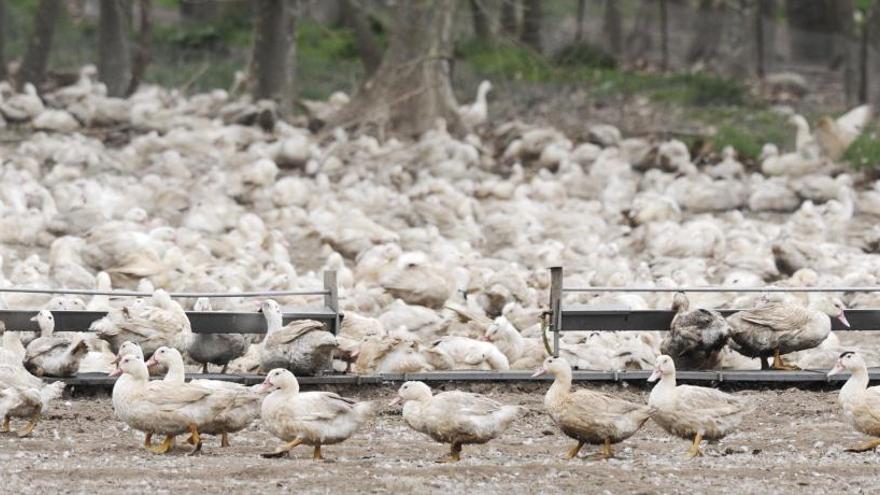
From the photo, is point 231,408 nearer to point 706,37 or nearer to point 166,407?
point 166,407

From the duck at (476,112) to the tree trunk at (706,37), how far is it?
446 inches

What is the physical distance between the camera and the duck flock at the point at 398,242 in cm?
1376

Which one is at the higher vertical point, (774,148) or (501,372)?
(774,148)

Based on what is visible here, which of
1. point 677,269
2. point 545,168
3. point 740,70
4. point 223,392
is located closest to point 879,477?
point 223,392

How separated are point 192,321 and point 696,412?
185 inches

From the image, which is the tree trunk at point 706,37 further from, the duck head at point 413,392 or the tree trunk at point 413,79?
the duck head at point 413,392

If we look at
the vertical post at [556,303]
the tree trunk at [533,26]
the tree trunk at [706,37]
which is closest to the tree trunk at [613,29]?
the tree trunk at [706,37]

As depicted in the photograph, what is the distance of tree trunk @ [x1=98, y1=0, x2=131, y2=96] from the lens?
113ft

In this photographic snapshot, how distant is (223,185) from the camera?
91.9 feet

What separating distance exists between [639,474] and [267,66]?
24.7 metres

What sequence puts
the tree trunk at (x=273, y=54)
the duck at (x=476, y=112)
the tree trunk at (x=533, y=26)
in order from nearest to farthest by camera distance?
the tree trunk at (x=273, y=54) < the duck at (x=476, y=112) < the tree trunk at (x=533, y=26)

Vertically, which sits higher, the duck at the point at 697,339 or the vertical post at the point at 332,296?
the vertical post at the point at 332,296

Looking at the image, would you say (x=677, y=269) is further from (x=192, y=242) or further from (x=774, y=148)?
(x=774, y=148)

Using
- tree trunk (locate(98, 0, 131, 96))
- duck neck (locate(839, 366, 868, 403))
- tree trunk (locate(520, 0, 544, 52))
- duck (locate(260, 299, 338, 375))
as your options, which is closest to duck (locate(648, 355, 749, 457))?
duck neck (locate(839, 366, 868, 403))
